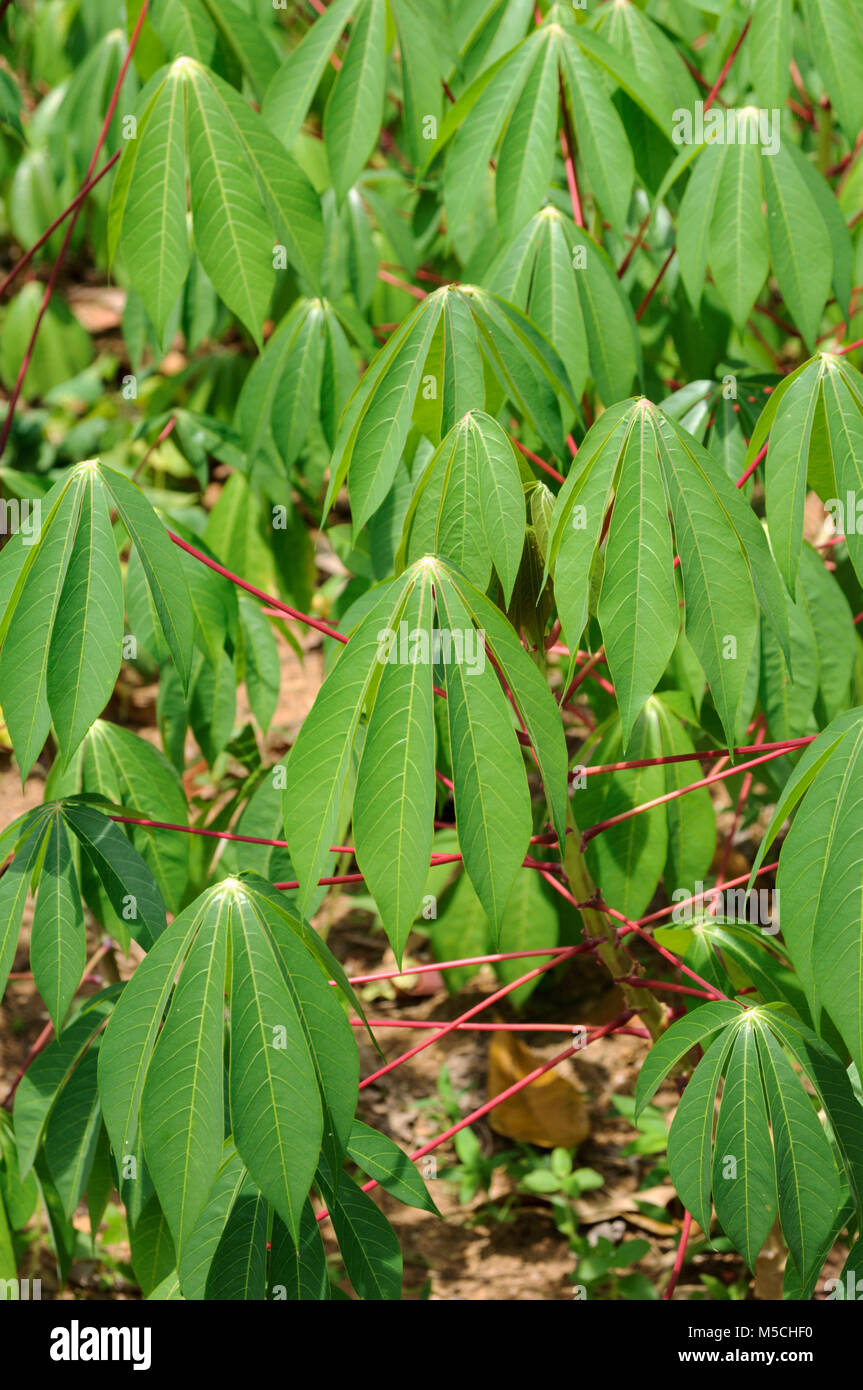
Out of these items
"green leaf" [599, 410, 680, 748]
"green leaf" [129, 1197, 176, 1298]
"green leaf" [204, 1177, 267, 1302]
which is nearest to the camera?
"green leaf" [599, 410, 680, 748]

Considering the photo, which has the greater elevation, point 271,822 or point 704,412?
point 704,412

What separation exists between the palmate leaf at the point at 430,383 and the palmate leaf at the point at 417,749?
0.23 m

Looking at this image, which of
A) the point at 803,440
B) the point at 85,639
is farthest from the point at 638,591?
the point at 85,639

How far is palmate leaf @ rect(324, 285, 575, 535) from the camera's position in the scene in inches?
54.7

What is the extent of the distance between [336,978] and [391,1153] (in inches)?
10.7

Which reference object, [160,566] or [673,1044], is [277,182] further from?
[673,1044]

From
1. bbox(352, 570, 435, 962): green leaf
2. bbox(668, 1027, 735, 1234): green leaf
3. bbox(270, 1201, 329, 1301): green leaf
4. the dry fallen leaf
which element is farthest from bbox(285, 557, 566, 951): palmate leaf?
the dry fallen leaf

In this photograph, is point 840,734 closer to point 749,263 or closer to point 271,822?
point 749,263

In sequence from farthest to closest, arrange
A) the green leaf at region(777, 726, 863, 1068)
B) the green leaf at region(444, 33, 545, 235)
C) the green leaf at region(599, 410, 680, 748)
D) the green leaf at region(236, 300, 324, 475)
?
the green leaf at region(236, 300, 324, 475) → the green leaf at region(444, 33, 545, 235) → the green leaf at region(599, 410, 680, 748) → the green leaf at region(777, 726, 863, 1068)

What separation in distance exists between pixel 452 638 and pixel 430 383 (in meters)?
0.46

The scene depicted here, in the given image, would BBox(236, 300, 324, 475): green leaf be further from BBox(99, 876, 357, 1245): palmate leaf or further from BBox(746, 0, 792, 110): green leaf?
BBox(99, 876, 357, 1245): palmate leaf

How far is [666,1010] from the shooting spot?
1.79 meters


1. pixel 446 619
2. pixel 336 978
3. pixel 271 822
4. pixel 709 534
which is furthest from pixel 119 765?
pixel 709 534

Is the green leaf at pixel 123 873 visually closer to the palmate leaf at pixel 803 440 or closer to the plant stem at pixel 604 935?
the plant stem at pixel 604 935
